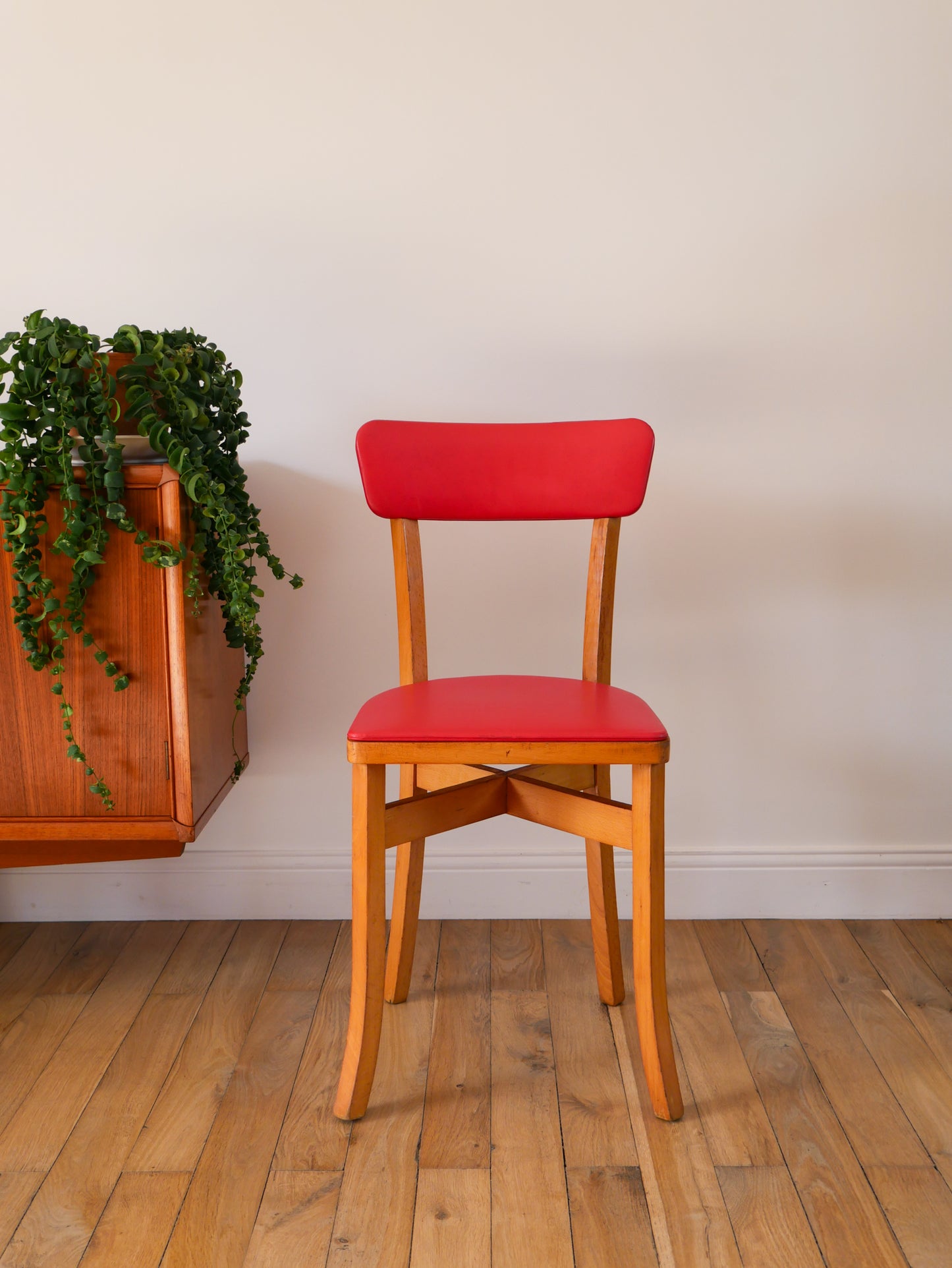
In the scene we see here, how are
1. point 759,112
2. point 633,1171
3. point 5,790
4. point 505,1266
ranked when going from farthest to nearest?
point 759,112 < point 5,790 < point 633,1171 < point 505,1266

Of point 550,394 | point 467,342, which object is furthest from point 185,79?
point 550,394

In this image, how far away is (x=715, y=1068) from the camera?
1447 mm

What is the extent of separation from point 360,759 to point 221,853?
0.85 m

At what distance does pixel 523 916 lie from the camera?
1.98 meters

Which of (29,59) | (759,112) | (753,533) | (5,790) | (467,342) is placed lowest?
(5,790)

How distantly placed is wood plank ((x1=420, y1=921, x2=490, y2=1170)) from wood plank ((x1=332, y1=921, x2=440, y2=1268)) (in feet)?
0.06

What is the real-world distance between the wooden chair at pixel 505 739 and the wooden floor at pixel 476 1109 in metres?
0.10

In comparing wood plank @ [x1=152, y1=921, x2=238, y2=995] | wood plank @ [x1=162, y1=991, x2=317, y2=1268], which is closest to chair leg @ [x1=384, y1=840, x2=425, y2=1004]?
wood plank @ [x1=162, y1=991, x2=317, y2=1268]

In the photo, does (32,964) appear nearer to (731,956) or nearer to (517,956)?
(517,956)

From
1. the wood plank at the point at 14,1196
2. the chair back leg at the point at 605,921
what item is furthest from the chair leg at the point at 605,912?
the wood plank at the point at 14,1196

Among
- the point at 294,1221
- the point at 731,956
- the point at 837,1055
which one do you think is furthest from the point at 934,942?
the point at 294,1221

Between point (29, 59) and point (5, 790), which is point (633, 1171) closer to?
point (5, 790)

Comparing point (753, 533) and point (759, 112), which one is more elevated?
point (759, 112)

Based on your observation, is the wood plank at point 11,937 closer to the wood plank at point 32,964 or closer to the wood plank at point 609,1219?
the wood plank at point 32,964
